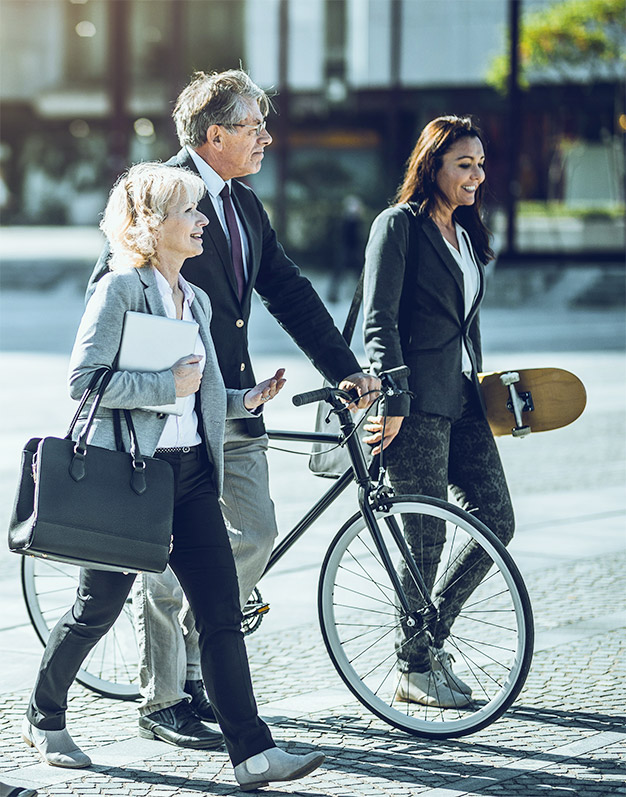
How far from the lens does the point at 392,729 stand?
4.60 meters

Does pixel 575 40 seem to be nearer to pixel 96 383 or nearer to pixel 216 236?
pixel 216 236

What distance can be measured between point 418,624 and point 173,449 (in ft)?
3.28

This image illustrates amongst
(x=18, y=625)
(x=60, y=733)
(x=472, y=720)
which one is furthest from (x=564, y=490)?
(x=60, y=733)

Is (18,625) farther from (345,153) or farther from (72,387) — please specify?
(345,153)

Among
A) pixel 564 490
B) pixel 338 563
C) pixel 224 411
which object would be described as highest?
pixel 224 411

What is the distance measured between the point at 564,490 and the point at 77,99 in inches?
1709

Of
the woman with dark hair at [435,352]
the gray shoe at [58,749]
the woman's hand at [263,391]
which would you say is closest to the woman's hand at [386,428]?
the woman with dark hair at [435,352]

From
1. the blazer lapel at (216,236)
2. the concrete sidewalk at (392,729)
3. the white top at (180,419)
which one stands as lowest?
the concrete sidewalk at (392,729)

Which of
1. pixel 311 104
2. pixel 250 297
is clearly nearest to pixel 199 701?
pixel 250 297

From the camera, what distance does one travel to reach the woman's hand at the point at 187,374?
13.1 feet

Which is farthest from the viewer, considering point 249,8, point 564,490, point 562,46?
point 249,8

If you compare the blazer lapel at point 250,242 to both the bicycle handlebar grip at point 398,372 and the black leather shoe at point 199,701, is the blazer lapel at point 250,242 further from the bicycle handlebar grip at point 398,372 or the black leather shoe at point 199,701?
the black leather shoe at point 199,701

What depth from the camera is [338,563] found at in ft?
15.0

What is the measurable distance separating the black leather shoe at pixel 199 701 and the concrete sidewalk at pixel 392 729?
0.20 m
